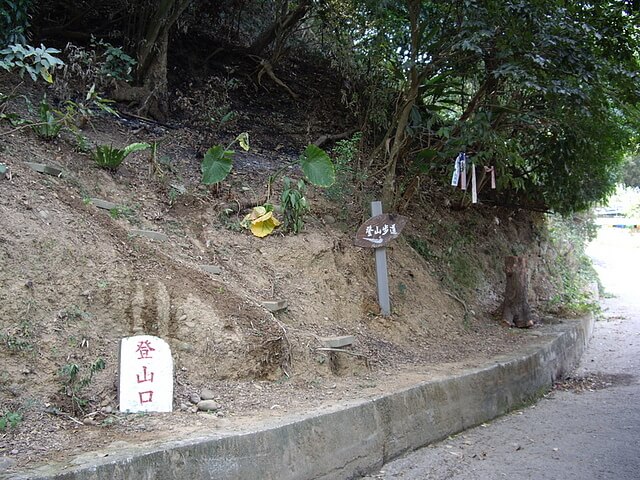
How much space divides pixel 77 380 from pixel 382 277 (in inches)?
153

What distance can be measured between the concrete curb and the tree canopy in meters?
3.01

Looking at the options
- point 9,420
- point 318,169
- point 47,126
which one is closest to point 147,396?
point 9,420

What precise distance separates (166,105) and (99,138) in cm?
187

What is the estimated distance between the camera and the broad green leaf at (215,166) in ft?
23.5

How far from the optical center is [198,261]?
6223 mm

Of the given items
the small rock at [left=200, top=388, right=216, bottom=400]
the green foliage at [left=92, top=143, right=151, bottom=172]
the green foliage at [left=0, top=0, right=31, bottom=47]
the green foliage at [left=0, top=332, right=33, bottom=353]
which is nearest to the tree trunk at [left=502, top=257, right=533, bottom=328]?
the green foliage at [left=92, top=143, right=151, bottom=172]

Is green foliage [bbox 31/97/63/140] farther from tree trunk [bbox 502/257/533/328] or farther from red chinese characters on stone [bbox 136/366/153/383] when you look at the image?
tree trunk [bbox 502/257/533/328]

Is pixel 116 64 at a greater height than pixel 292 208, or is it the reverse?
pixel 116 64

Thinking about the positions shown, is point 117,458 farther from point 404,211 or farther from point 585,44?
point 404,211

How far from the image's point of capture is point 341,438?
4645mm

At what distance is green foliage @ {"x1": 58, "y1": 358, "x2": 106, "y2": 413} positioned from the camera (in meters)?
4.11

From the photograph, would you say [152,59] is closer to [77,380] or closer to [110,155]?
[110,155]

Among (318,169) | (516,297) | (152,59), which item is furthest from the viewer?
(516,297)

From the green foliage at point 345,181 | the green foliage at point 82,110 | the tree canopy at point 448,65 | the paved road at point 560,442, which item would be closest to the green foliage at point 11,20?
the tree canopy at point 448,65
